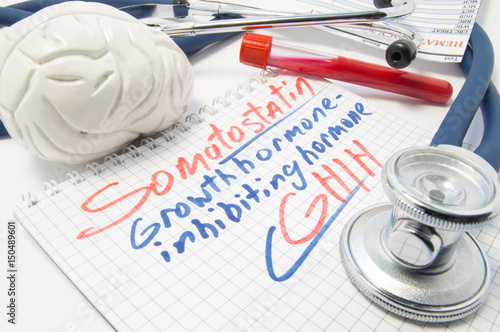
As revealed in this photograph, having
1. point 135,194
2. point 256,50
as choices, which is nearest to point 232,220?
point 135,194

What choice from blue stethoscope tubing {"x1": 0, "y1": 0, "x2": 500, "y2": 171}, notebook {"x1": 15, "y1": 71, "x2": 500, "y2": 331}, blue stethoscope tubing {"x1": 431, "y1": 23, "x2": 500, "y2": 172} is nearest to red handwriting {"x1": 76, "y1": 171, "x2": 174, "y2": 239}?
notebook {"x1": 15, "y1": 71, "x2": 500, "y2": 331}

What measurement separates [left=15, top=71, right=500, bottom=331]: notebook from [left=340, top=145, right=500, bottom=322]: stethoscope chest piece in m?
0.02

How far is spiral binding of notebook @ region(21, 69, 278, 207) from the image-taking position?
1.33 feet

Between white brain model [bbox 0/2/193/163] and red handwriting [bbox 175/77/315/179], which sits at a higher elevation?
white brain model [bbox 0/2/193/163]

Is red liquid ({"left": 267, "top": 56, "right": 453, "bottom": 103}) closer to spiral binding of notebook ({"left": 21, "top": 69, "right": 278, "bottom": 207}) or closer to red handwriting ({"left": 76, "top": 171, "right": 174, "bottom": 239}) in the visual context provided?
spiral binding of notebook ({"left": 21, "top": 69, "right": 278, "bottom": 207})

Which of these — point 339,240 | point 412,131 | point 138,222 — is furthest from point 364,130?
point 138,222

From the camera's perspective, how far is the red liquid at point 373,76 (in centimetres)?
55

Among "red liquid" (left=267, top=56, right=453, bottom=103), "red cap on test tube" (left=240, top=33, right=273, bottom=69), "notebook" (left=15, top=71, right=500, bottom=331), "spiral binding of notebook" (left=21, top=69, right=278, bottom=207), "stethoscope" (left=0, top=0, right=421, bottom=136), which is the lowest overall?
"notebook" (left=15, top=71, right=500, bottom=331)

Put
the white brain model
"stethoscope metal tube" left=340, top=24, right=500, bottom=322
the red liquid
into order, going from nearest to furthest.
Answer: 1. "stethoscope metal tube" left=340, top=24, right=500, bottom=322
2. the white brain model
3. the red liquid

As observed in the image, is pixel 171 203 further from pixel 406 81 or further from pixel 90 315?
pixel 406 81

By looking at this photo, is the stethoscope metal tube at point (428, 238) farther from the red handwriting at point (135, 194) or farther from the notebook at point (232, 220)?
the red handwriting at point (135, 194)

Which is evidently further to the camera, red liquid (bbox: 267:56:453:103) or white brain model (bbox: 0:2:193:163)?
red liquid (bbox: 267:56:453:103)

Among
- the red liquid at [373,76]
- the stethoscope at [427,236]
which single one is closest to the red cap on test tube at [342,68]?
the red liquid at [373,76]

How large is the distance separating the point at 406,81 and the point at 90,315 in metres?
0.45
